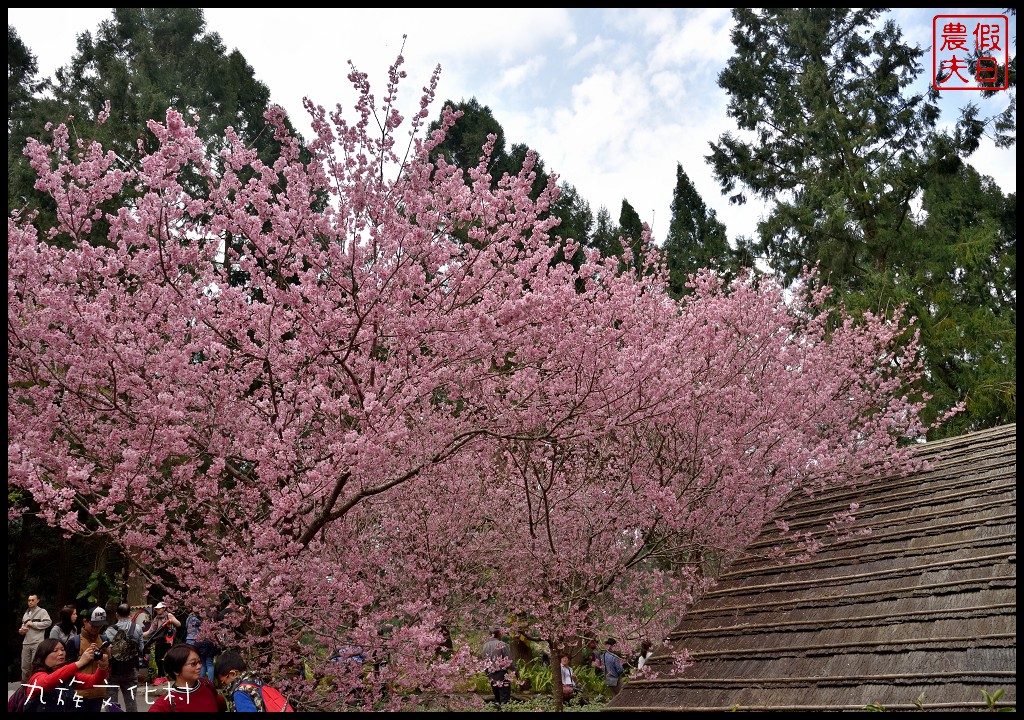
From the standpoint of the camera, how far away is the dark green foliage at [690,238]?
20422mm

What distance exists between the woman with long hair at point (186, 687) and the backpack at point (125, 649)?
4.71 metres

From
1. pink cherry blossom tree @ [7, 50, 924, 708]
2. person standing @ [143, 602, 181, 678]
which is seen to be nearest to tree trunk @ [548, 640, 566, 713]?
pink cherry blossom tree @ [7, 50, 924, 708]

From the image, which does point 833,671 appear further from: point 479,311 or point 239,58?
point 239,58

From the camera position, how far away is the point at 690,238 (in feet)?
72.6

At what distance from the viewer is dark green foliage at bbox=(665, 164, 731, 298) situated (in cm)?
2042

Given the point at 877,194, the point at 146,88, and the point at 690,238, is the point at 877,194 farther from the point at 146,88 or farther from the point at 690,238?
the point at 146,88

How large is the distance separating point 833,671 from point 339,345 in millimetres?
4140

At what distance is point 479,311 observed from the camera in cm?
565

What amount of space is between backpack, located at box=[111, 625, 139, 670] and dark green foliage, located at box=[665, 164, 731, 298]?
49.7ft

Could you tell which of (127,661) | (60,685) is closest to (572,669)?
(127,661)

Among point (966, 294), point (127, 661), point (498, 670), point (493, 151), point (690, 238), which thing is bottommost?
point (498, 670)

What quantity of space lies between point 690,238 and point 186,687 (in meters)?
20.2

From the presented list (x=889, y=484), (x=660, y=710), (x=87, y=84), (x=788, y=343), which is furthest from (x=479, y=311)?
(x=87, y=84)

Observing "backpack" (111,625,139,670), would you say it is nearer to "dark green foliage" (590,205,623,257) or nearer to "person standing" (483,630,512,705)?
"person standing" (483,630,512,705)
